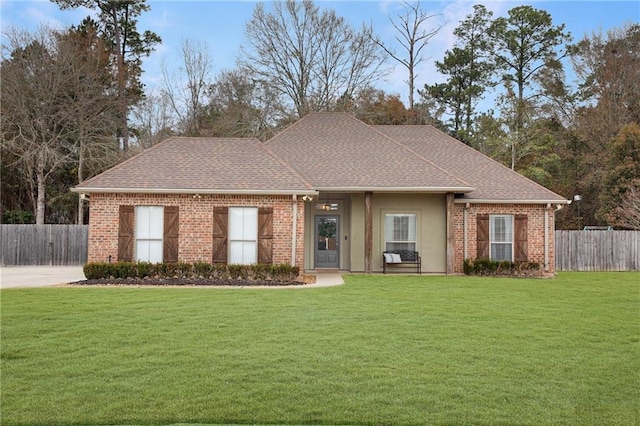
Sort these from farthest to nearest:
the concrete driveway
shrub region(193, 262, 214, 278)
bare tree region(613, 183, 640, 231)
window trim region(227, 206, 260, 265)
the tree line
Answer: the tree line < bare tree region(613, 183, 640, 231) < window trim region(227, 206, 260, 265) < shrub region(193, 262, 214, 278) < the concrete driveway

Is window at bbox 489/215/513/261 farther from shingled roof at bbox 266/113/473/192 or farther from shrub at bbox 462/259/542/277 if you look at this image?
shingled roof at bbox 266/113/473/192

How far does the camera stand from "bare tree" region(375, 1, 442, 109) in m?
34.0

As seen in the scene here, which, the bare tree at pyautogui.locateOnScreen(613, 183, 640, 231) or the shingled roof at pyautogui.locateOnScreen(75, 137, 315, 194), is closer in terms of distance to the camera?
the shingled roof at pyautogui.locateOnScreen(75, 137, 315, 194)

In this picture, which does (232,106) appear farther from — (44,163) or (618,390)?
(618,390)

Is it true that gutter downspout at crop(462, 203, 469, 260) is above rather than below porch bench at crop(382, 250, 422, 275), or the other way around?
above

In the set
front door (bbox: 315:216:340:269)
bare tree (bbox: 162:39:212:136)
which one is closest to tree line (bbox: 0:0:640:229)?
bare tree (bbox: 162:39:212:136)

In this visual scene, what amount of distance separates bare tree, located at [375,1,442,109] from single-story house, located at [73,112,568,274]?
14766mm

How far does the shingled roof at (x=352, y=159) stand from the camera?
17.8m

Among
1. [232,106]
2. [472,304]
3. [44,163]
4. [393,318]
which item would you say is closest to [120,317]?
[393,318]

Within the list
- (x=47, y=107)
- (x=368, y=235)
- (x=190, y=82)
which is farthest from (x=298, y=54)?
(x=368, y=235)

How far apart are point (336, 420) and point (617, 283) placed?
14.3 meters

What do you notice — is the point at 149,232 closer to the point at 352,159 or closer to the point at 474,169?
the point at 352,159

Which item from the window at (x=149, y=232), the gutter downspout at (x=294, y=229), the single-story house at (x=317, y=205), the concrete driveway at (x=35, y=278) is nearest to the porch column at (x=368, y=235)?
the single-story house at (x=317, y=205)

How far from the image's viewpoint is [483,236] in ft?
61.6
